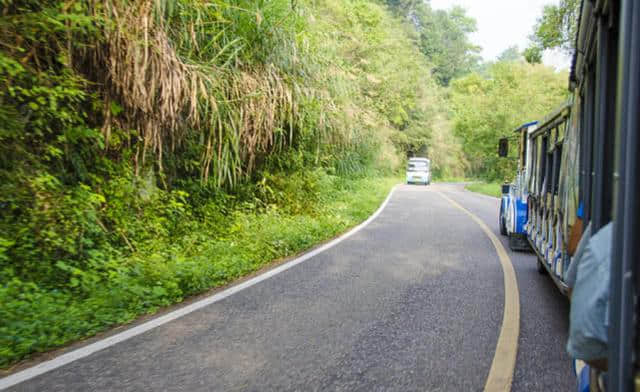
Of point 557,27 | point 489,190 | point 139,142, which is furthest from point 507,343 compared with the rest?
point 489,190

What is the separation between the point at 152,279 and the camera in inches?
239

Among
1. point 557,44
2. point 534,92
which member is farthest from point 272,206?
point 534,92

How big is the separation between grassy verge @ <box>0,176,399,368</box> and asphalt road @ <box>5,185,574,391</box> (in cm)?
55

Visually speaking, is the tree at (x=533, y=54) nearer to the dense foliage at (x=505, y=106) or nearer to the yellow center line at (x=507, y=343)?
the yellow center line at (x=507, y=343)

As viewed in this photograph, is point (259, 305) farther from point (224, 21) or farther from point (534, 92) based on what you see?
point (534, 92)

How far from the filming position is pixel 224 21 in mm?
8070

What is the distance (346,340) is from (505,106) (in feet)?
116

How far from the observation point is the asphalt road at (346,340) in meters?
3.61

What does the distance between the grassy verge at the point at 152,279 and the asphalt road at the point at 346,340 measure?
1.81 feet

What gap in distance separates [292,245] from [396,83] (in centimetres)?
2329

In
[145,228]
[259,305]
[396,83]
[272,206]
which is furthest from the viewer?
[396,83]

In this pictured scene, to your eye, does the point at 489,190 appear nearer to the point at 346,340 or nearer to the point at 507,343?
the point at 507,343

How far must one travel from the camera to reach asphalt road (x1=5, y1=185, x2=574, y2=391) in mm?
3607

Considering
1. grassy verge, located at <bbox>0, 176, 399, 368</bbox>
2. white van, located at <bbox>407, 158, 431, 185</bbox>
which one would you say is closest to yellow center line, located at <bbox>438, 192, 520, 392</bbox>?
grassy verge, located at <bbox>0, 176, 399, 368</bbox>
